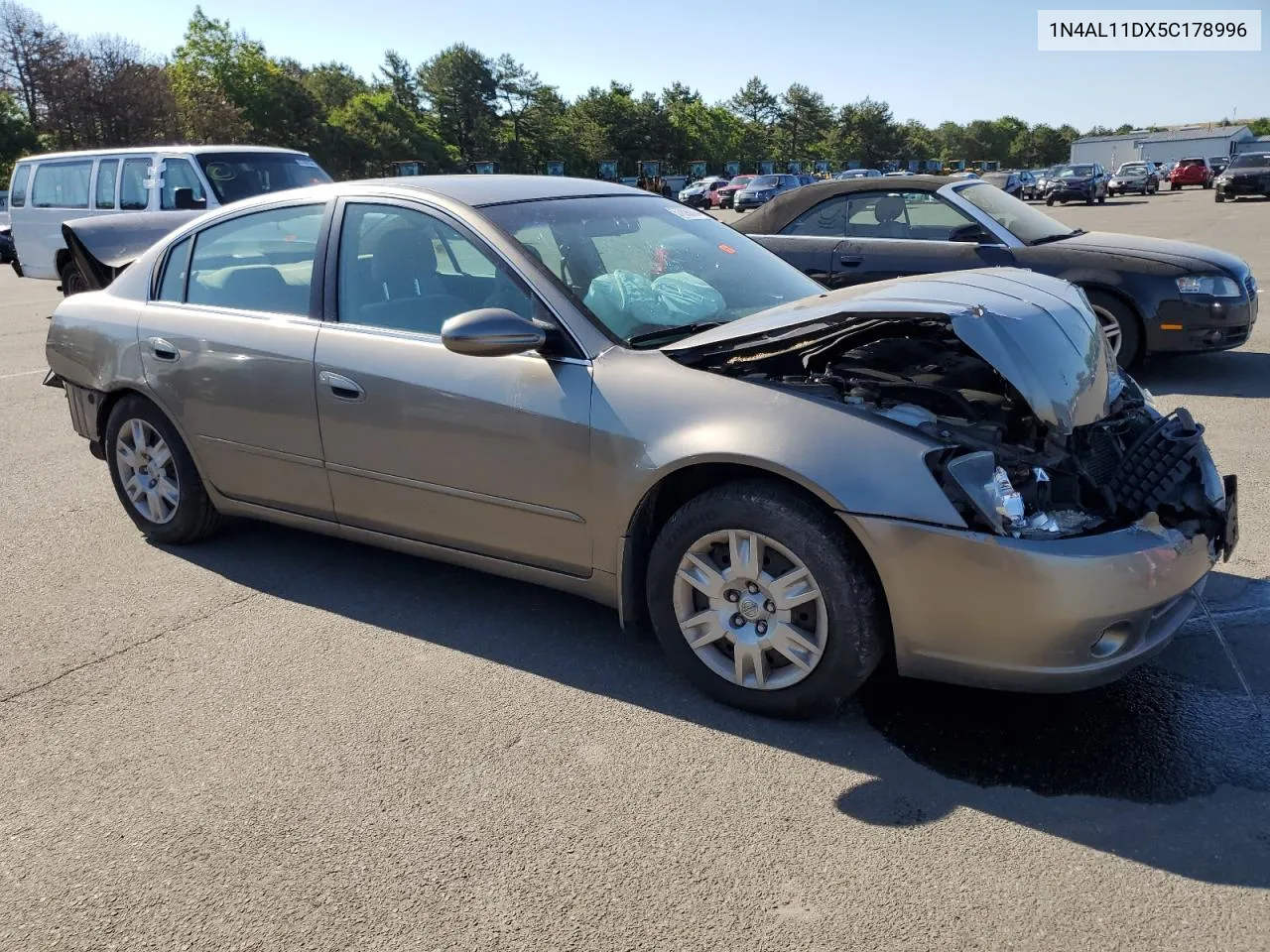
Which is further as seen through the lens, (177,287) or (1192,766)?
(177,287)

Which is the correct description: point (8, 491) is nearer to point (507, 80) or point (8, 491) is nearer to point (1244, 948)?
point (1244, 948)

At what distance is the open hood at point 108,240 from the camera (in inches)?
312

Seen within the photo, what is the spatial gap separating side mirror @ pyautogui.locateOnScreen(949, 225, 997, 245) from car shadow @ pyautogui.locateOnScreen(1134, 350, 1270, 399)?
1.57 m

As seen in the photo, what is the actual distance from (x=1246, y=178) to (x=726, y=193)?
23.0 metres

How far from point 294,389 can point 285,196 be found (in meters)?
0.92

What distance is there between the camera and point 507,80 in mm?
101500

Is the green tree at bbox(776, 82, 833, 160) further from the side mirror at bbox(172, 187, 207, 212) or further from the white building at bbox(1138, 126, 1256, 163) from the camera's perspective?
the side mirror at bbox(172, 187, 207, 212)

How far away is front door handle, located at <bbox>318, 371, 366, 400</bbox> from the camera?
3.90 metres

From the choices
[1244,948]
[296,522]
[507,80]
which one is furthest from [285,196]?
[507,80]

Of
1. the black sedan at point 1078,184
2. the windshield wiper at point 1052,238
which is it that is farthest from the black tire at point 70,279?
the black sedan at point 1078,184

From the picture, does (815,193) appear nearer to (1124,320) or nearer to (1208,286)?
(1124,320)

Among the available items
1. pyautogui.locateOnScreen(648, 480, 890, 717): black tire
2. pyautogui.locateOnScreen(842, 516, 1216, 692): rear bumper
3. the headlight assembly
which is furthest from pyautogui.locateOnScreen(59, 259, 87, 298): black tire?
pyautogui.locateOnScreen(842, 516, 1216, 692): rear bumper

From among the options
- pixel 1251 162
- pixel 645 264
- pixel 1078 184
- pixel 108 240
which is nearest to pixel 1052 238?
pixel 645 264

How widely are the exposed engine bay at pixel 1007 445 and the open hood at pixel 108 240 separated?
6048mm
